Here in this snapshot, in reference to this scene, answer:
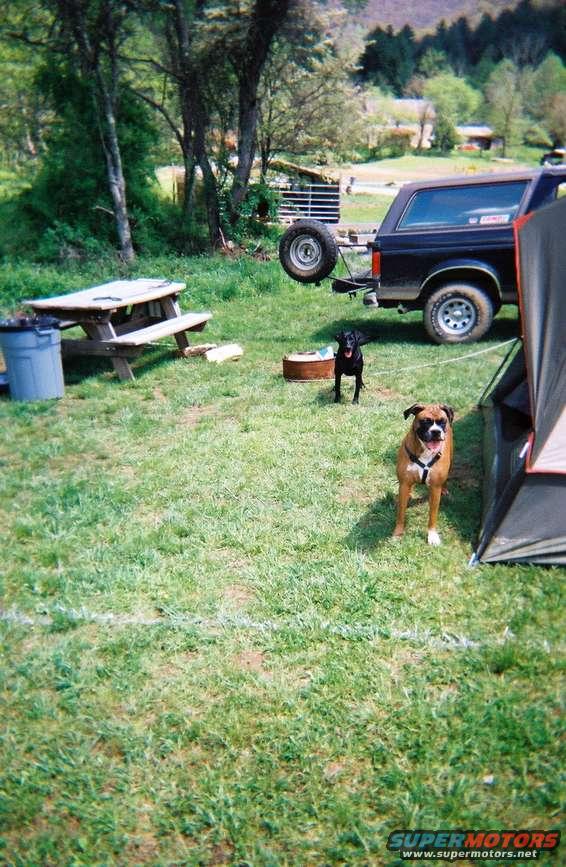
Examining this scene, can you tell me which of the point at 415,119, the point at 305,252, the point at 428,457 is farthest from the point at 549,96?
the point at 428,457

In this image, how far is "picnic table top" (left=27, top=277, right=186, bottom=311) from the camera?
703 centimetres

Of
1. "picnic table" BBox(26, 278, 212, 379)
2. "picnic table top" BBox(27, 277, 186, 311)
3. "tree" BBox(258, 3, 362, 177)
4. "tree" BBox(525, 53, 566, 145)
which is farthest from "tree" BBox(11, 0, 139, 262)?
"tree" BBox(525, 53, 566, 145)

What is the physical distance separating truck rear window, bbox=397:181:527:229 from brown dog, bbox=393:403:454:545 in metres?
4.72

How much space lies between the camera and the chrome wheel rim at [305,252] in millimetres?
8461

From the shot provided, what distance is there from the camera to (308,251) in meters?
8.55

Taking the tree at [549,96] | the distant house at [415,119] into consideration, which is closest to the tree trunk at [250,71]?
the distant house at [415,119]

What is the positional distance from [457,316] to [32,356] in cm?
496

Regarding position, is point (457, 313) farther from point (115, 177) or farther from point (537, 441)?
point (115, 177)

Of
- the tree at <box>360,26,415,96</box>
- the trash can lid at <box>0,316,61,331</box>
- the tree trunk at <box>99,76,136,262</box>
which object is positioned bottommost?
the trash can lid at <box>0,316,61,331</box>

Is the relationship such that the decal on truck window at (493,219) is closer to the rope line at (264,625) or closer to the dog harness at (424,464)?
the dog harness at (424,464)

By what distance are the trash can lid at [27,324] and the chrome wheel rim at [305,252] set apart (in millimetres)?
3407

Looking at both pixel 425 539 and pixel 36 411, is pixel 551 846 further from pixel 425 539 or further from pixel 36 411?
pixel 36 411

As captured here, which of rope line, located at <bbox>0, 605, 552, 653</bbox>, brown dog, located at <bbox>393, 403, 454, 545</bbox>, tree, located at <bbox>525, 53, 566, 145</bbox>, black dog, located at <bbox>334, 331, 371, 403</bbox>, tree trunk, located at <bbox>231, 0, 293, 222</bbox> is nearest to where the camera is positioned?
rope line, located at <bbox>0, 605, 552, 653</bbox>

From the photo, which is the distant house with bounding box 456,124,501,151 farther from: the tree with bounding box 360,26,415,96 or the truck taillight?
the truck taillight
